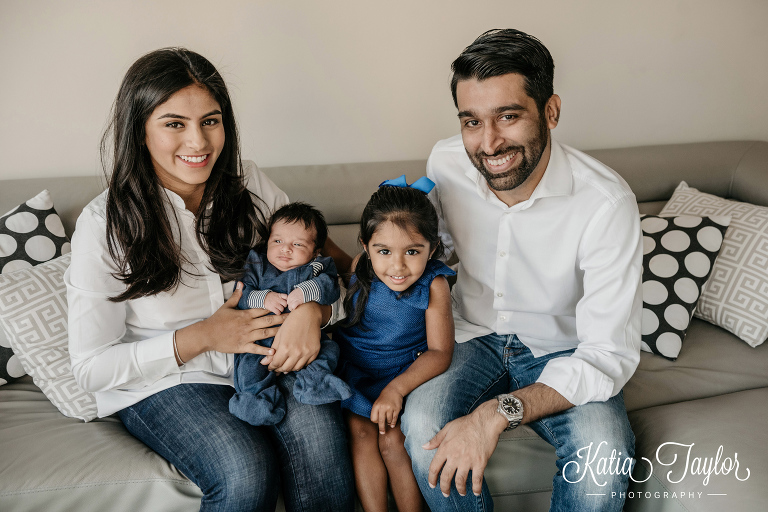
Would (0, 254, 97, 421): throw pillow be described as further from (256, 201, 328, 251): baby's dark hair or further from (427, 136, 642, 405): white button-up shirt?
(427, 136, 642, 405): white button-up shirt

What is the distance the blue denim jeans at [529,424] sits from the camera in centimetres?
136

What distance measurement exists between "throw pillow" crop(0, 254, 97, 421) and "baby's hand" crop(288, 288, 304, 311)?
2.11 ft

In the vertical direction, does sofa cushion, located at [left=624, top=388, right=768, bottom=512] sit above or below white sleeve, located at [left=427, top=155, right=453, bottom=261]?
below

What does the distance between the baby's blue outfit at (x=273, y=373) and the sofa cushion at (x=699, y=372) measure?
36.1 inches

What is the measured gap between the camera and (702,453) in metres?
1.46

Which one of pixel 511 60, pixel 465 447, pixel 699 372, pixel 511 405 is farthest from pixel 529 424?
pixel 511 60

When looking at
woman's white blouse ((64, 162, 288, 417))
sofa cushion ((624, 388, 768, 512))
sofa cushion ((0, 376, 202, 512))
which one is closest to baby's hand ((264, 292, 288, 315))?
A: woman's white blouse ((64, 162, 288, 417))

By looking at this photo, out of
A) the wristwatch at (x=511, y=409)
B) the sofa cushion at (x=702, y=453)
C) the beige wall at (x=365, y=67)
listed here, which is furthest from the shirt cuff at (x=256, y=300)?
the sofa cushion at (x=702, y=453)

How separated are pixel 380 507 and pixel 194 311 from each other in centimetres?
74

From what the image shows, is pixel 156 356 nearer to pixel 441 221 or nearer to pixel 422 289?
pixel 422 289

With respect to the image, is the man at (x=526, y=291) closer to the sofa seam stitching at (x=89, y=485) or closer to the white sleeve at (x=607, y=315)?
the white sleeve at (x=607, y=315)

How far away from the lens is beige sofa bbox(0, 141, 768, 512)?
140 centimetres

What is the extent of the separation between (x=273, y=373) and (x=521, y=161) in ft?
2.95

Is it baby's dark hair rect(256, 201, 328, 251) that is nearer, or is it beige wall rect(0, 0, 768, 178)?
baby's dark hair rect(256, 201, 328, 251)
